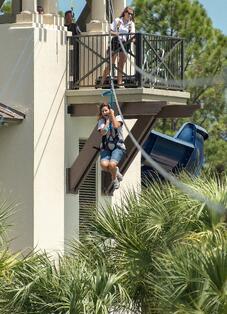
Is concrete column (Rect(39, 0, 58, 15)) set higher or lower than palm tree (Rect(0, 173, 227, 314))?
higher

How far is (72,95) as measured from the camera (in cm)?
2691

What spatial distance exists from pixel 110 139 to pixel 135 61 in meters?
2.28

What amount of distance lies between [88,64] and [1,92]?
1.69 meters

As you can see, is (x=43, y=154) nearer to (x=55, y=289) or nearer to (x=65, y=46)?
(x=65, y=46)

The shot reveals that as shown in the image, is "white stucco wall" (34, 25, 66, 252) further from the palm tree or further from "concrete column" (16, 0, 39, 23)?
the palm tree

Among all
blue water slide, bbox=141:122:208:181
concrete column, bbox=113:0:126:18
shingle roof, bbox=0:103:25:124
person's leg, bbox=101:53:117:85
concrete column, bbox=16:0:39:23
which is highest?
concrete column, bbox=16:0:39:23

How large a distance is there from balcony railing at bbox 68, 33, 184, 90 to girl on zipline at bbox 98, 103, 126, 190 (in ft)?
5.67

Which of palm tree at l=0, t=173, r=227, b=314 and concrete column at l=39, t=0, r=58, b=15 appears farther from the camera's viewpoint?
concrete column at l=39, t=0, r=58, b=15

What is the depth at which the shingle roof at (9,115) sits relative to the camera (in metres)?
25.7

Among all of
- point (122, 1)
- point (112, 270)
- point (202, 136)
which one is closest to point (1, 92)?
point (122, 1)

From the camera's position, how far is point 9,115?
25.9 metres

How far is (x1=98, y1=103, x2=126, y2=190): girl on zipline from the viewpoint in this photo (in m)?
23.8

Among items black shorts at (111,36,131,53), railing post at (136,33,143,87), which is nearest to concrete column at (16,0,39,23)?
black shorts at (111,36,131,53)

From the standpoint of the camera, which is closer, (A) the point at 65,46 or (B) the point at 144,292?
(B) the point at 144,292
